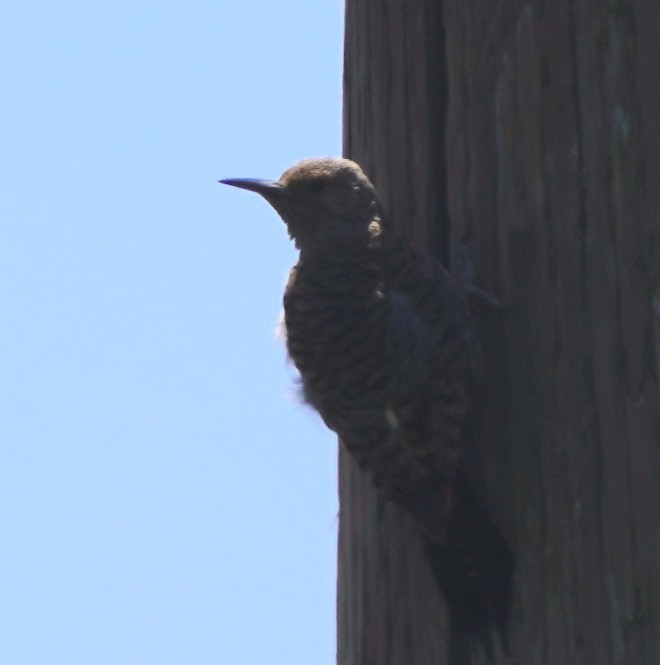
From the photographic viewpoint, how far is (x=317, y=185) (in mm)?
3447

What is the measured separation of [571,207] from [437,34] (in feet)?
1.78

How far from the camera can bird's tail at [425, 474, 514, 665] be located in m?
2.25

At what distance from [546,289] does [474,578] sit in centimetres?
46

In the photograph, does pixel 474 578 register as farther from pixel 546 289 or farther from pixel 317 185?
pixel 317 185

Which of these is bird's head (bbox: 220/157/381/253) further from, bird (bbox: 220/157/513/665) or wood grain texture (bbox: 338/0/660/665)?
wood grain texture (bbox: 338/0/660/665)

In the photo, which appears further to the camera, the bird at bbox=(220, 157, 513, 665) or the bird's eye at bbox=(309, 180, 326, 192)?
the bird's eye at bbox=(309, 180, 326, 192)

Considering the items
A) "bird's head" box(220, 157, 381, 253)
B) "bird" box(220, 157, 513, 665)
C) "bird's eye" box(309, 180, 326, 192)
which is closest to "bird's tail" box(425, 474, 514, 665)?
"bird" box(220, 157, 513, 665)

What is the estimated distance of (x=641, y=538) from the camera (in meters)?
2.02

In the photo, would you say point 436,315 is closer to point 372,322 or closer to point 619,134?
point 372,322

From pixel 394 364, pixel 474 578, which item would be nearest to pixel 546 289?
pixel 474 578

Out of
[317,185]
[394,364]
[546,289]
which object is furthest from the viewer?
[317,185]

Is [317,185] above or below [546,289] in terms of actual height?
above

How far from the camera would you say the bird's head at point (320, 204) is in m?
3.24

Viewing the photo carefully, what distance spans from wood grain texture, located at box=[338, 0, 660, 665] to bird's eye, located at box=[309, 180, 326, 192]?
2.42ft
